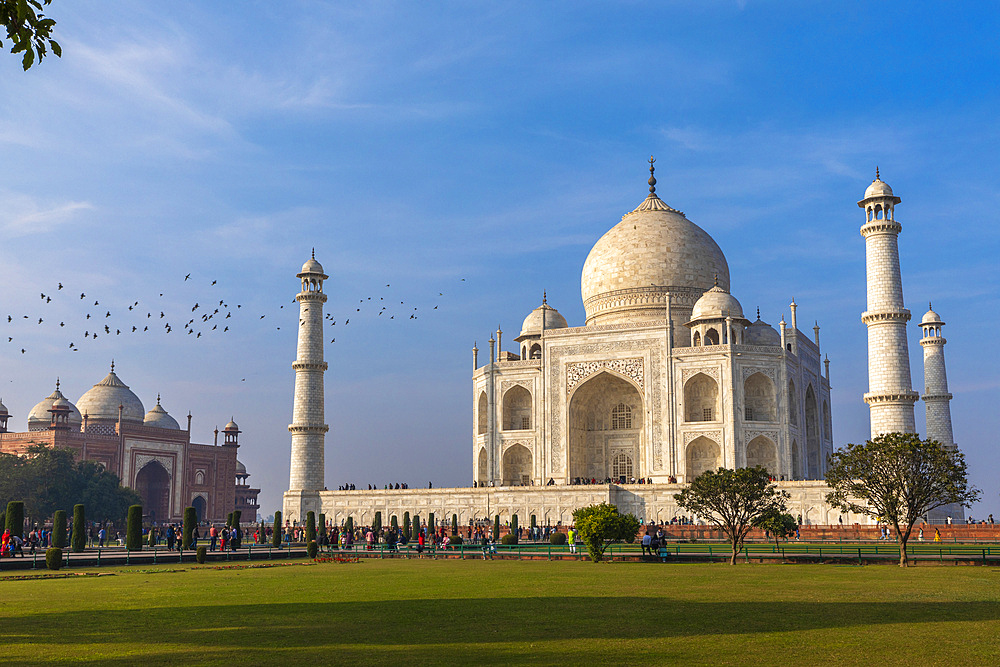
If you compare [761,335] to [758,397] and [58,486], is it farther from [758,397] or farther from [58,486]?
[58,486]

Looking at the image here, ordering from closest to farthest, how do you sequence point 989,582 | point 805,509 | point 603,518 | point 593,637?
point 593,637 → point 989,582 → point 603,518 → point 805,509

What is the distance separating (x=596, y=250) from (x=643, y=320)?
7077 mm

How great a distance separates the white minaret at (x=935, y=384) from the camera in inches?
1703

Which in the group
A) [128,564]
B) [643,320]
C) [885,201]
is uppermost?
[885,201]

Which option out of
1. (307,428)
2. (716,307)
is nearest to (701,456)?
(716,307)

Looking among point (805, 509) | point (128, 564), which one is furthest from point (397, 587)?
point (805, 509)

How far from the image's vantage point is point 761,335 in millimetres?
41062

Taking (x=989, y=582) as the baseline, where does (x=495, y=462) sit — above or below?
above

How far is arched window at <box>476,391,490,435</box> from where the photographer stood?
4412 cm

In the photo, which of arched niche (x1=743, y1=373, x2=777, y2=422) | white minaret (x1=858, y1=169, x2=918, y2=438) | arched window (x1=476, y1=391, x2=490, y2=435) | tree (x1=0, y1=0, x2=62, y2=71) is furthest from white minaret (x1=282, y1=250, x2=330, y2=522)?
tree (x1=0, y1=0, x2=62, y2=71)

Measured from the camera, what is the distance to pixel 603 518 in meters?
22.5

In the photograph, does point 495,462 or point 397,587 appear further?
point 495,462

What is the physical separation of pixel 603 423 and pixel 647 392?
4191 mm

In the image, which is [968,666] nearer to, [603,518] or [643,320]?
[603,518]
